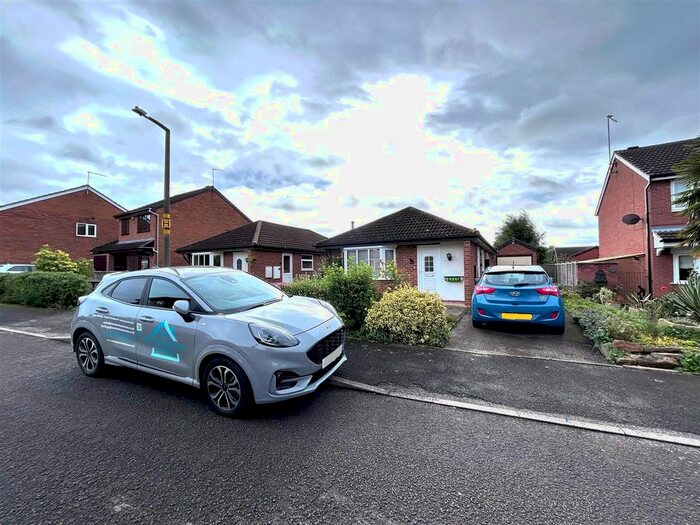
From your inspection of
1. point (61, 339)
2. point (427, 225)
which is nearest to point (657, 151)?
point (427, 225)

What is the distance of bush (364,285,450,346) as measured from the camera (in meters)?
6.37

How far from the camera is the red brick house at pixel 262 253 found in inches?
752

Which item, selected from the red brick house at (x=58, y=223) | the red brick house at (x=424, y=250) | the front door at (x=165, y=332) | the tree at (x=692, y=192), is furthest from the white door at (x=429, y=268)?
the red brick house at (x=58, y=223)

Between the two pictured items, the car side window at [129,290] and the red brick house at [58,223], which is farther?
the red brick house at [58,223]

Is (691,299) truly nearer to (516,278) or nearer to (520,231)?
(516,278)

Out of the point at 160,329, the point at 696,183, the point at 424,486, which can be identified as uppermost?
the point at 696,183

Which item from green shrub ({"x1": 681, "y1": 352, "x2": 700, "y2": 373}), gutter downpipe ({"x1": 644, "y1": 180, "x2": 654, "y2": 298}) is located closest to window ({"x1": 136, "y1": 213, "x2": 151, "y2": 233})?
green shrub ({"x1": 681, "y1": 352, "x2": 700, "y2": 373})

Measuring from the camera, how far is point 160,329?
3.92 metres

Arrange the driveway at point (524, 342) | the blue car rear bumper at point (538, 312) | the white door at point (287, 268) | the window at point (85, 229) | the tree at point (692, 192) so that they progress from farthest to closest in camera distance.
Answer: the window at point (85, 229)
the white door at point (287, 268)
the blue car rear bumper at point (538, 312)
the tree at point (692, 192)
the driveway at point (524, 342)

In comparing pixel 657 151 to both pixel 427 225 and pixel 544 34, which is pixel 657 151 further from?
pixel 544 34

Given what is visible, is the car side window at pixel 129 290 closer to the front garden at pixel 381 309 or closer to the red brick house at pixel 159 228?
the front garden at pixel 381 309

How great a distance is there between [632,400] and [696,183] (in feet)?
17.8

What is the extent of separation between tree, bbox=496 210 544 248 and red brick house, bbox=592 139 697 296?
2684cm

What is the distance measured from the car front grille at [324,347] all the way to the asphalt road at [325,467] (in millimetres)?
603
